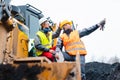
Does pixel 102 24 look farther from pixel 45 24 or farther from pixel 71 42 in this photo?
pixel 45 24

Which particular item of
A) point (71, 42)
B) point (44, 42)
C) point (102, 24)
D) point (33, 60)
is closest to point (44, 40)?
point (44, 42)

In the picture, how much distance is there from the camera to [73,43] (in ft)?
24.9

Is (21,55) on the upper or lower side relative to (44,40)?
lower

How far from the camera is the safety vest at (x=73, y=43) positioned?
7.53 meters

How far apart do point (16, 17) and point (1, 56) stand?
1.27 m

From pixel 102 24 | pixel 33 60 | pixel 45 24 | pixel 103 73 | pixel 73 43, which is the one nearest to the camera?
pixel 33 60

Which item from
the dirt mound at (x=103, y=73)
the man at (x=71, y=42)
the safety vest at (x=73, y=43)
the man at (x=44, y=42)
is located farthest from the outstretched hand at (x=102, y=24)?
the dirt mound at (x=103, y=73)

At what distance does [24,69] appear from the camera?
509 centimetres

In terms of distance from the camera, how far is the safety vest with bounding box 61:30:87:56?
7531 millimetres

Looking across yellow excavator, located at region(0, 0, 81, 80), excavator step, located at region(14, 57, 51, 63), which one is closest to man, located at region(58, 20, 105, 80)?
yellow excavator, located at region(0, 0, 81, 80)

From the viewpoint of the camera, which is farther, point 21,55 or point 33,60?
point 21,55

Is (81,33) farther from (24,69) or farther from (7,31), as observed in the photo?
(24,69)

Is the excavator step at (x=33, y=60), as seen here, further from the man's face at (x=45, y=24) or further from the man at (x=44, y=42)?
the man's face at (x=45, y=24)

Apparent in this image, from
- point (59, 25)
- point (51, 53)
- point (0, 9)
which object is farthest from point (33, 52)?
point (0, 9)
